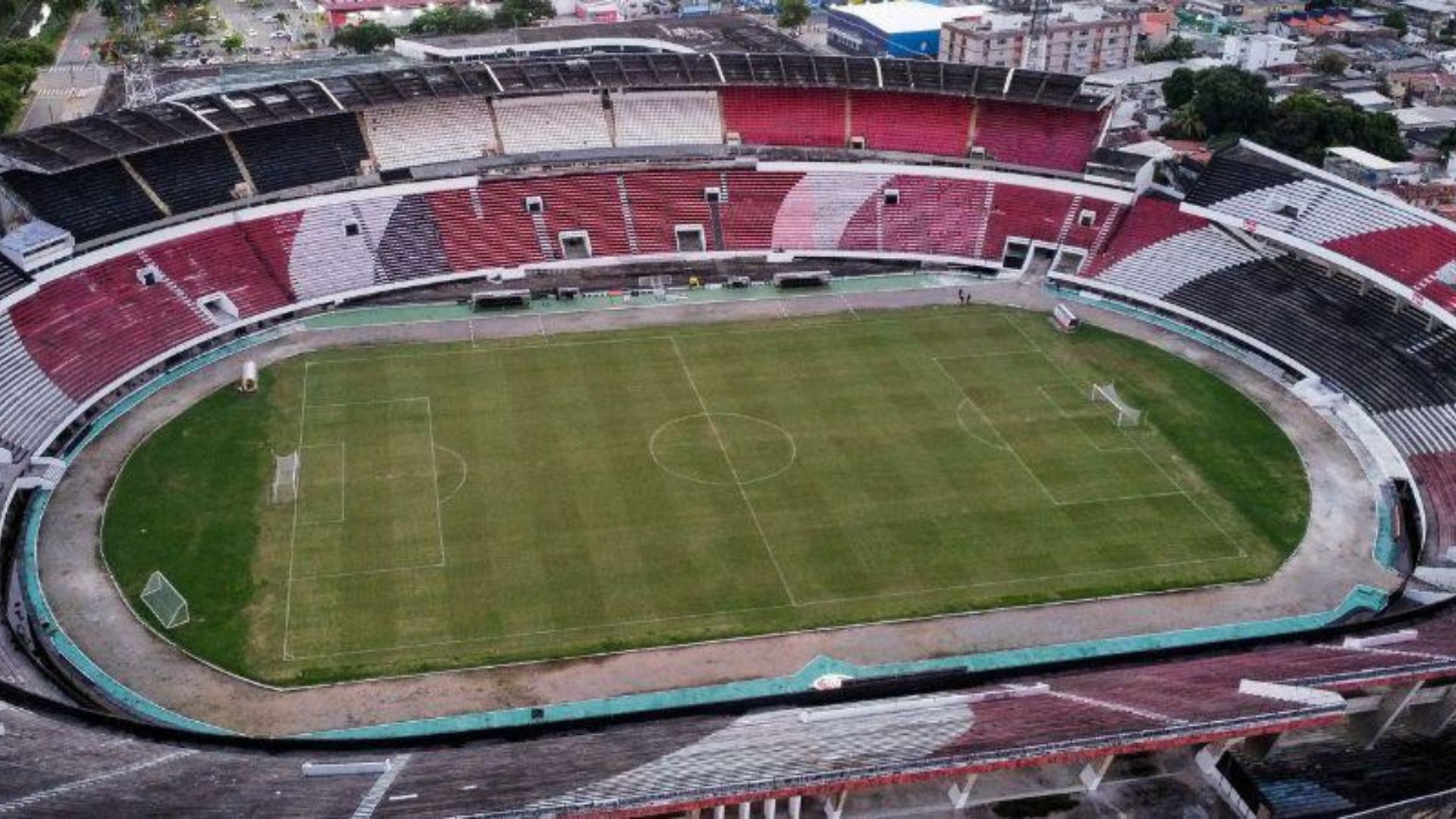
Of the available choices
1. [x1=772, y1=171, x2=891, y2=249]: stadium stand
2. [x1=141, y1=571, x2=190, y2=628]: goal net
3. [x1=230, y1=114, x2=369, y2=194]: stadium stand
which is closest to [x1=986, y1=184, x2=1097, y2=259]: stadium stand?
[x1=772, y1=171, x2=891, y2=249]: stadium stand

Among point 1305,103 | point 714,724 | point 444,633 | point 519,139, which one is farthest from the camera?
point 1305,103

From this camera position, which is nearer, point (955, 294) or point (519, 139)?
point (955, 294)

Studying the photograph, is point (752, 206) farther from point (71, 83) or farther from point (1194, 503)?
point (71, 83)

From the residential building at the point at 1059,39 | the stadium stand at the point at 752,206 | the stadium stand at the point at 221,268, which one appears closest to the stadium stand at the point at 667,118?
the stadium stand at the point at 752,206

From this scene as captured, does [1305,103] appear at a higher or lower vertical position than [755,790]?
lower

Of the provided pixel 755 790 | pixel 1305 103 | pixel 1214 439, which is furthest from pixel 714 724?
pixel 1305 103

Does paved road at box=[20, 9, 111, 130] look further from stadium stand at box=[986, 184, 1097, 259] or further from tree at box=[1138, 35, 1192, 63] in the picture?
tree at box=[1138, 35, 1192, 63]

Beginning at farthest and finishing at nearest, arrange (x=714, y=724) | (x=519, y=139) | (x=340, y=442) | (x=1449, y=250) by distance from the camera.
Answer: (x=519, y=139) < (x=1449, y=250) < (x=340, y=442) < (x=714, y=724)

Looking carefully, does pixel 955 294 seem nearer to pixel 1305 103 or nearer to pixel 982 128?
pixel 982 128
